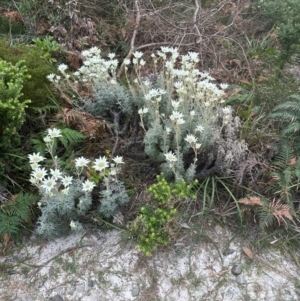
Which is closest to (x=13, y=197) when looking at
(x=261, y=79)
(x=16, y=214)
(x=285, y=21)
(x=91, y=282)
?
(x=16, y=214)

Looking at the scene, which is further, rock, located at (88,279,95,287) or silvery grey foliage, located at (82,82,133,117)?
silvery grey foliage, located at (82,82,133,117)

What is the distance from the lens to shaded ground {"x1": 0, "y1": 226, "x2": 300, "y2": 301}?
9.38 ft

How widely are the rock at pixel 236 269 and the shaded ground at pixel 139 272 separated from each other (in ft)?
0.05

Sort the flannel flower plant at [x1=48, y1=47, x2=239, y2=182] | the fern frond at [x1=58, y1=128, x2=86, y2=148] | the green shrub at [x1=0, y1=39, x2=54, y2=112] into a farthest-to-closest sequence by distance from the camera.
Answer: the green shrub at [x1=0, y1=39, x2=54, y2=112], the fern frond at [x1=58, y1=128, x2=86, y2=148], the flannel flower plant at [x1=48, y1=47, x2=239, y2=182]

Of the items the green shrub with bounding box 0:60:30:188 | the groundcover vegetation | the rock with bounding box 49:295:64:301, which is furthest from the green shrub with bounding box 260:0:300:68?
the rock with bounding box 49:295:64:301

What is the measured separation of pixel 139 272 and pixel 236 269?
0.72 metres

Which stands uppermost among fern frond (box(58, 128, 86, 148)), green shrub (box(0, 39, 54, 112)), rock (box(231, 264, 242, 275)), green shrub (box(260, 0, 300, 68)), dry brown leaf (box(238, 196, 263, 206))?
green shrub (box(260, 0, 300, 68))

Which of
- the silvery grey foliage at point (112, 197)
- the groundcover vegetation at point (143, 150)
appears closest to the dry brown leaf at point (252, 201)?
the groundcover vegetation at point (143, 150)

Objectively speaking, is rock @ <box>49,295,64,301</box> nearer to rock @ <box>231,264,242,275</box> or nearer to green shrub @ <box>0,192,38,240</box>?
green shrub @ <box>0,192,38,240</box>

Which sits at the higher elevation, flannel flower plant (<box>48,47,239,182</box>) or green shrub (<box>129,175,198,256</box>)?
flannel flower plant (<box>48,47,239,182</box>)

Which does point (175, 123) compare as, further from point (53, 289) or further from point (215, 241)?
point (53, 289)

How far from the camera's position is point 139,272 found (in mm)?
2943

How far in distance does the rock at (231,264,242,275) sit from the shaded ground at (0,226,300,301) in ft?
0.05

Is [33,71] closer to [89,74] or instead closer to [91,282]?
[89,74]
